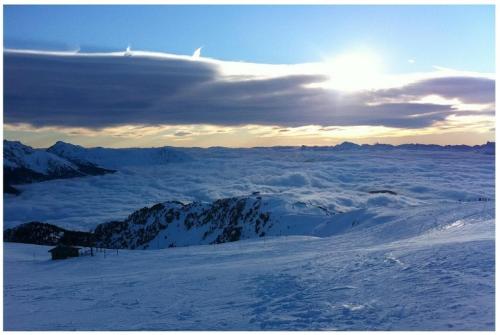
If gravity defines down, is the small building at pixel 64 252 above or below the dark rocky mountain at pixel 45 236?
above

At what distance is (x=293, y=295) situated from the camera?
11.5 m

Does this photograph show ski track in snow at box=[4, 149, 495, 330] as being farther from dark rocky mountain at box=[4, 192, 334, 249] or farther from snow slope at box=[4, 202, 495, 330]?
dark rocky mountain at box=[4, 192, 334, 249]

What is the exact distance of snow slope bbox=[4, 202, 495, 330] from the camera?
9.56 metres

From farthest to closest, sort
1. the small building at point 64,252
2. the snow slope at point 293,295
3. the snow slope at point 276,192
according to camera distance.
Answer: the snow slope at point 276,192
the small building at point 64,252
the snow slope at point 293,295

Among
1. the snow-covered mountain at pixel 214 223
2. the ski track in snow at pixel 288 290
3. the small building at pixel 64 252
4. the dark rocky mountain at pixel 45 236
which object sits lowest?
the dark rocky mountain at pixel 45 236

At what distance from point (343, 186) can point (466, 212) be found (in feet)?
416

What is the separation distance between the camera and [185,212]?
60000 millimetres

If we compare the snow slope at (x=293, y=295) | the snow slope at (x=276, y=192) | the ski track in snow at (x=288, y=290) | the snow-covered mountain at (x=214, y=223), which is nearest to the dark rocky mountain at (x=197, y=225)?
the snow-covered mountain at (x=214, y=223)

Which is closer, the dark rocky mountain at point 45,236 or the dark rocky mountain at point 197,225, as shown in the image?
the dark rocky mountain at point 197,225

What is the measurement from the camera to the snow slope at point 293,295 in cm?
956

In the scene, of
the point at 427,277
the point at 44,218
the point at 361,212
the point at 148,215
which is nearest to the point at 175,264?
the point at 427,277

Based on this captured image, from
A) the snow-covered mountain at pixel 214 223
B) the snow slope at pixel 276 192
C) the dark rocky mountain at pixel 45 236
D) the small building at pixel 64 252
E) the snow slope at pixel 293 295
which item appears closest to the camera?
the snow slope at pixel 293 295

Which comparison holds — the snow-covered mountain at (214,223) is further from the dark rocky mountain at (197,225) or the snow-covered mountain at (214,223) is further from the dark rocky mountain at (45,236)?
the dark rocky mountain at (45,236)

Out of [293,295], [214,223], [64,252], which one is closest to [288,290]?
[293,295]
